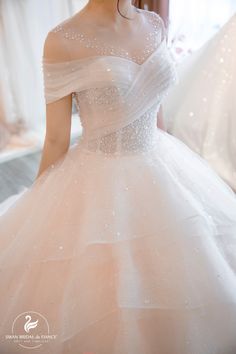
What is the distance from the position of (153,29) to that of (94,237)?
60cm

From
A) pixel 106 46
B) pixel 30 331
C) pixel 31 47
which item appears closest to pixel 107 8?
pixel 106 46

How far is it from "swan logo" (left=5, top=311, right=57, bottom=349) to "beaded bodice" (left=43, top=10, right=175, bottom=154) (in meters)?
0.48

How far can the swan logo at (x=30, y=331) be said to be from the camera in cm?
88

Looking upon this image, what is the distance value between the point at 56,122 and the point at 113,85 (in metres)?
0.20

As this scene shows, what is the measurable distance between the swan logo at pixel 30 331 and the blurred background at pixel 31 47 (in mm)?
1244

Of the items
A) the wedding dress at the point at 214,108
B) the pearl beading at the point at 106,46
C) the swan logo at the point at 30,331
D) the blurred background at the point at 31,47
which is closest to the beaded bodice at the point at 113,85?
the pearl beading at the point at 106,46

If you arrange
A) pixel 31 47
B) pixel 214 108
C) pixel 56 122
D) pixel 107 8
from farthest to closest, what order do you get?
pixel 31 47
pixel 214 108
pixel 56 122
pixel 107 8

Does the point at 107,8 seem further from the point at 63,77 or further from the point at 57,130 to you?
the point at 57,130

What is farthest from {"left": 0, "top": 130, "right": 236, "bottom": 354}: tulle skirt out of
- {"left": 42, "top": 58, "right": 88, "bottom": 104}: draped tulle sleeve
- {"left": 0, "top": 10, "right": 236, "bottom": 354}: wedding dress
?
{"left": 42, "top": 58, "right": 88, "bottom": 104}: draped tulle sleeve

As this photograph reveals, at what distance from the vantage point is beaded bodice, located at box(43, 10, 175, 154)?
2.67ft

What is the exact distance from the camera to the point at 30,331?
89cm

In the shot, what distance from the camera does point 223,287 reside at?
2.90 feet

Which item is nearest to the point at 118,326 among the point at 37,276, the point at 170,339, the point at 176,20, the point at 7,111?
the point at 170,339

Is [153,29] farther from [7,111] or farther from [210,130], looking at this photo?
[7,111]
